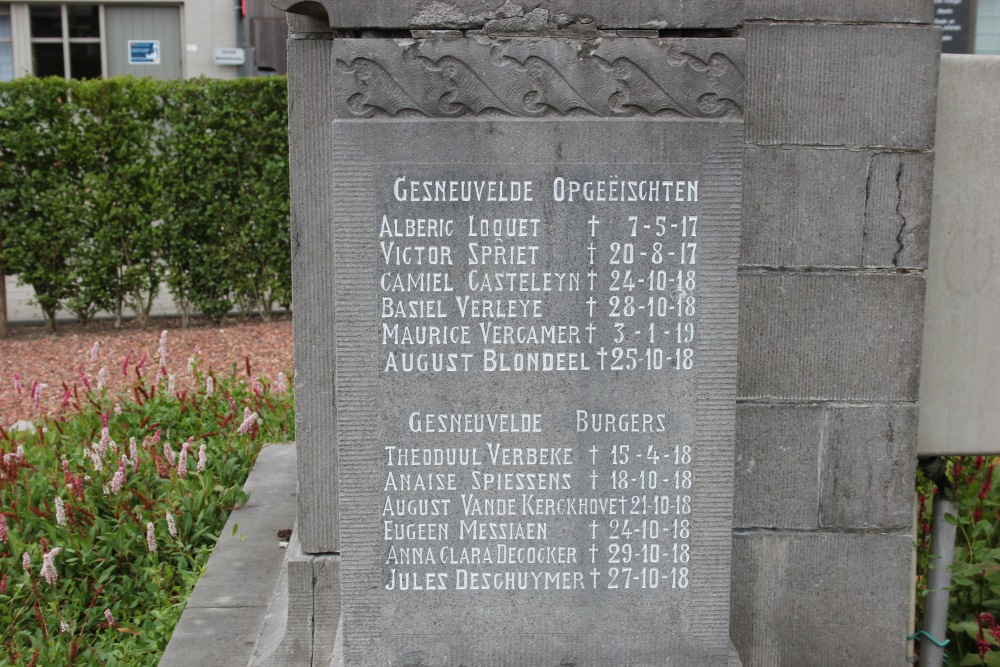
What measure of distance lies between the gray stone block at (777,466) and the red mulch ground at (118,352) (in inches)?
201

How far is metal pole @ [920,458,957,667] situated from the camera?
3566mm

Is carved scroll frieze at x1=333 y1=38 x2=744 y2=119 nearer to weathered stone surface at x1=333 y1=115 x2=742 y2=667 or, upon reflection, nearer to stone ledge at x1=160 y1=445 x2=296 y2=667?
weathered stone surface at x1=333 y1=115 x2=742 y2=667

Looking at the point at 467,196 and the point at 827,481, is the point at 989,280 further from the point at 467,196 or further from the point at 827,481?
the point at 467,196

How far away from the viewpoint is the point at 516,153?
2.65m

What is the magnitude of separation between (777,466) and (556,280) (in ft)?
3.24

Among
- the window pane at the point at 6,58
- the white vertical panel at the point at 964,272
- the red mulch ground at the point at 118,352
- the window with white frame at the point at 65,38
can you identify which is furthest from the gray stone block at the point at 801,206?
the window pane at the point at 6,58

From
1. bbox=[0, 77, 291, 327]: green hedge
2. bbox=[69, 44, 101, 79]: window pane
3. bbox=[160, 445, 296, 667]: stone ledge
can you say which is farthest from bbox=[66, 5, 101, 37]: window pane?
bbox=[160, 445, 296, 667]: stone ledge

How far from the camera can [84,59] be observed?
16281 mm

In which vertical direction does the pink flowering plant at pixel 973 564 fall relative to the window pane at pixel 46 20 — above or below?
below

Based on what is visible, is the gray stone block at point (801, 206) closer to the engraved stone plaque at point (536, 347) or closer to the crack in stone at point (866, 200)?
the crack in stone at point (866, 200)

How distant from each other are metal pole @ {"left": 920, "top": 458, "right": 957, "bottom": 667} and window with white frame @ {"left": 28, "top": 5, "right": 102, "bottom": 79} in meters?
15.5

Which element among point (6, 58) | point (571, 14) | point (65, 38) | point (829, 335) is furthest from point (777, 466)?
point (6, 58)

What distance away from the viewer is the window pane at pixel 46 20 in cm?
1597

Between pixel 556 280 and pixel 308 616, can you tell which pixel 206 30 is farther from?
pixel 556 280
